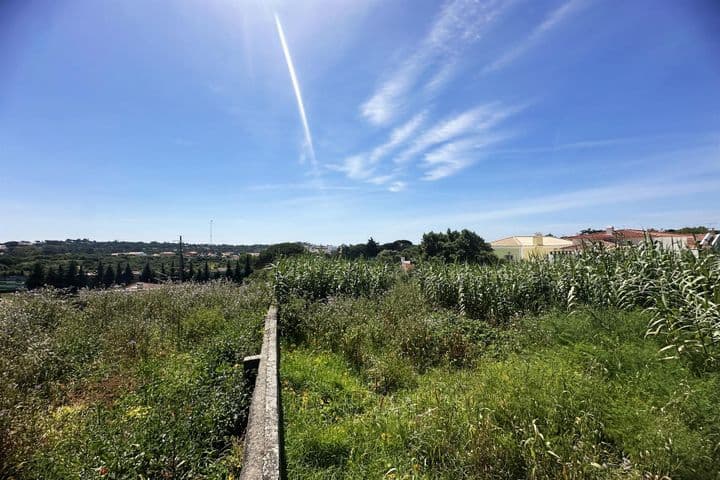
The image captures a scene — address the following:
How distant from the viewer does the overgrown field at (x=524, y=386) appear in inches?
100

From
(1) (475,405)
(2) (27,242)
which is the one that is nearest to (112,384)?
(1) (475,405)

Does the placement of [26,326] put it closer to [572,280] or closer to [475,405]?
[475,405]

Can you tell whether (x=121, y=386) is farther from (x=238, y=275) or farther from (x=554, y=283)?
(x=238, y=275)

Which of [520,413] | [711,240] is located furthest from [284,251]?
[711,240]

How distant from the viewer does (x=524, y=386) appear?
10.4 ft

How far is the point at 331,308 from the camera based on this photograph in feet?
23.7

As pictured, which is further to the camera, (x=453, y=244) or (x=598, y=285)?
(x=453, y=244)

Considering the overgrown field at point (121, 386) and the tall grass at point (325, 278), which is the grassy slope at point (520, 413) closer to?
the overgrown field at point (121, 386)

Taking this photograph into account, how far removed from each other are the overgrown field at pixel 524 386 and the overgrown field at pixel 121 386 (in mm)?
809

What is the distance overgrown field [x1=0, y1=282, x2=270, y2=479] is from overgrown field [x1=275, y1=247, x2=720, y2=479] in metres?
0.81

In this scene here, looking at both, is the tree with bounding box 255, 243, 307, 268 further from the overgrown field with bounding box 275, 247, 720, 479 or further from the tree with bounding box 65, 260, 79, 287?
the tree with bounding box 65, 260, 79, 287

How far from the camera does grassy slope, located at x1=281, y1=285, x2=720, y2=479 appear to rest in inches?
96.8

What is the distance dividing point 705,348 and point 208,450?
5290mm

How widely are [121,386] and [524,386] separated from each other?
5.09 meters
